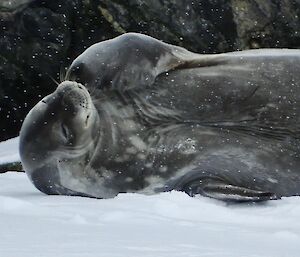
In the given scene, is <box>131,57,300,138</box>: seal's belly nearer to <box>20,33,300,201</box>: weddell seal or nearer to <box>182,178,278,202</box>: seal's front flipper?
Result: <box>20,33,300,201</box>: weddell seal

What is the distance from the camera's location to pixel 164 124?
4.36 meters

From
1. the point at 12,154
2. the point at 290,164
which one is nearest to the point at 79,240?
the point at 290,164

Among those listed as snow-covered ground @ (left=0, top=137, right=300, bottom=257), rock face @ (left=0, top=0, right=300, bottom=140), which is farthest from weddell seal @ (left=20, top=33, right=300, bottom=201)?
rock face @ (left=0, top=0, right=300, bottom=140)

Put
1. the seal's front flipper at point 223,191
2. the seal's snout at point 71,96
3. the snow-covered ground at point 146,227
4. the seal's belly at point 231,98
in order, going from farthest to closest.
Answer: the seal's belly at point 231,98 → the seal's snout at point 71,96 → the seal's front flipper at point 223,191 → the snow-covered ground at point 146,227

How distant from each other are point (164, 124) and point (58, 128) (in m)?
0.57

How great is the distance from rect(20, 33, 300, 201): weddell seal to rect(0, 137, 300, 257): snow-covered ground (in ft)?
0.93

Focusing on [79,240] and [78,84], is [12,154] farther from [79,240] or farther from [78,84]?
[79,240]

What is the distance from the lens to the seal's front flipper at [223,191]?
146 inches

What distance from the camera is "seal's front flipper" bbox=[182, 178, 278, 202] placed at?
12.2ft

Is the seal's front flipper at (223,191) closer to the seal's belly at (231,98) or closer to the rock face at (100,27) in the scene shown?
the seal's belly at (231,98)

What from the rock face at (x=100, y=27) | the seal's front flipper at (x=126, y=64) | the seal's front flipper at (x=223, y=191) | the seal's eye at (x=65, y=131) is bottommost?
the rock face at (x=100, y=27)

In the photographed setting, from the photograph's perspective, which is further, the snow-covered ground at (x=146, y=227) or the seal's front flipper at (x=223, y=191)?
the seal's front flipper at (x=223, y=191)

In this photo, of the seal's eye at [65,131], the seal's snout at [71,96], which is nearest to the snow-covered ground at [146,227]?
the seal's eye at [65,131]

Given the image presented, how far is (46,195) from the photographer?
4113 millimetres
